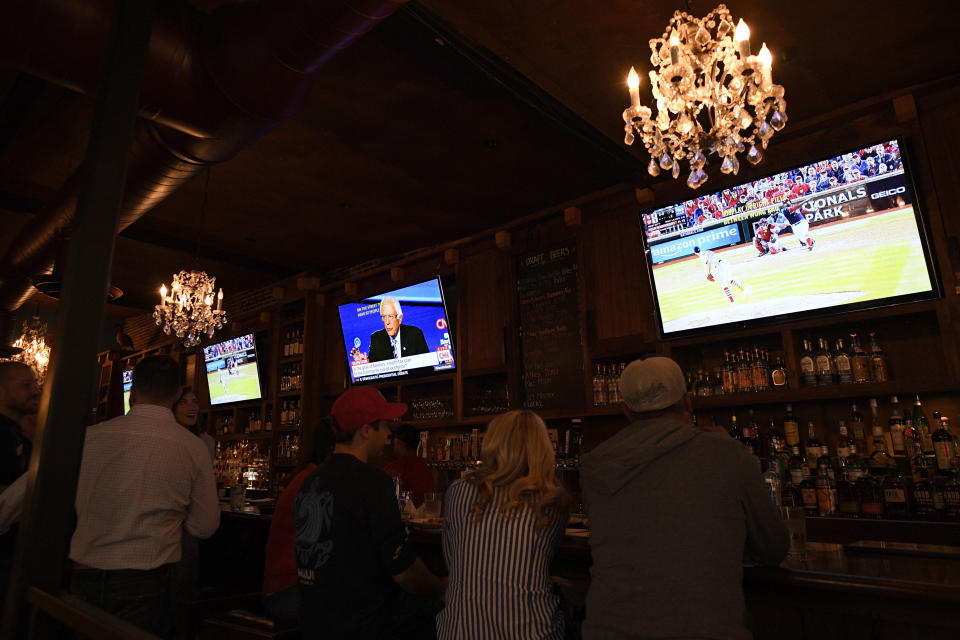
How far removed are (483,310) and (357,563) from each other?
368 cm

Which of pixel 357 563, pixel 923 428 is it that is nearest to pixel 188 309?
pixel 357 563

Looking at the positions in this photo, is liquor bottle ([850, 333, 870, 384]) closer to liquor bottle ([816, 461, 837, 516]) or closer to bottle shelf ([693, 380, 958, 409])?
bottle shelf ([693, 380, 958, 409])

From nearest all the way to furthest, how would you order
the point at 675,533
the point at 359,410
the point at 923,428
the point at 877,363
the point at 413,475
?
1. the point at 675,533
2. the point at 359,410
3. the point at 923,428
4. the point at 877,363
5. the point at 413,475

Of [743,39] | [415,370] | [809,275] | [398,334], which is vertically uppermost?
[743,39]

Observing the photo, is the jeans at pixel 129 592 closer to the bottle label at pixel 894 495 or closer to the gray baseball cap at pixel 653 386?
the gray baseball cap at pixel 653 386

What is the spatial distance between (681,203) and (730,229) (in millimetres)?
397

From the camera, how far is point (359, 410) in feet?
7.81

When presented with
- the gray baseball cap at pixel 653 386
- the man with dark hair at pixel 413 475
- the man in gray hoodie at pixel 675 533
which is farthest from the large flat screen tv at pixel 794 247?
the man in gray hoodie at pixel 675 533

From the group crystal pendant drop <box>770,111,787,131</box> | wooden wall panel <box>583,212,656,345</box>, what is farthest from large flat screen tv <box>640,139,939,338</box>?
crystal pendant drop <box>770,111,787,131</box>

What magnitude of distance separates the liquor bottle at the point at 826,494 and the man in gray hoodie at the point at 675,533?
6.38ft

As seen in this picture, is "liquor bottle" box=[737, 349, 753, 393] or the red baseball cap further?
"liquor bottle" box=[737, 349, 753, 393]

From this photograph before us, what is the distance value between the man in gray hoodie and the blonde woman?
5.4 inches

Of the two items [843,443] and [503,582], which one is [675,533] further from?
[843,443]

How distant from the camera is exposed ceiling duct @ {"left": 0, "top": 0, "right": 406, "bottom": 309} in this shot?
2367 mm
